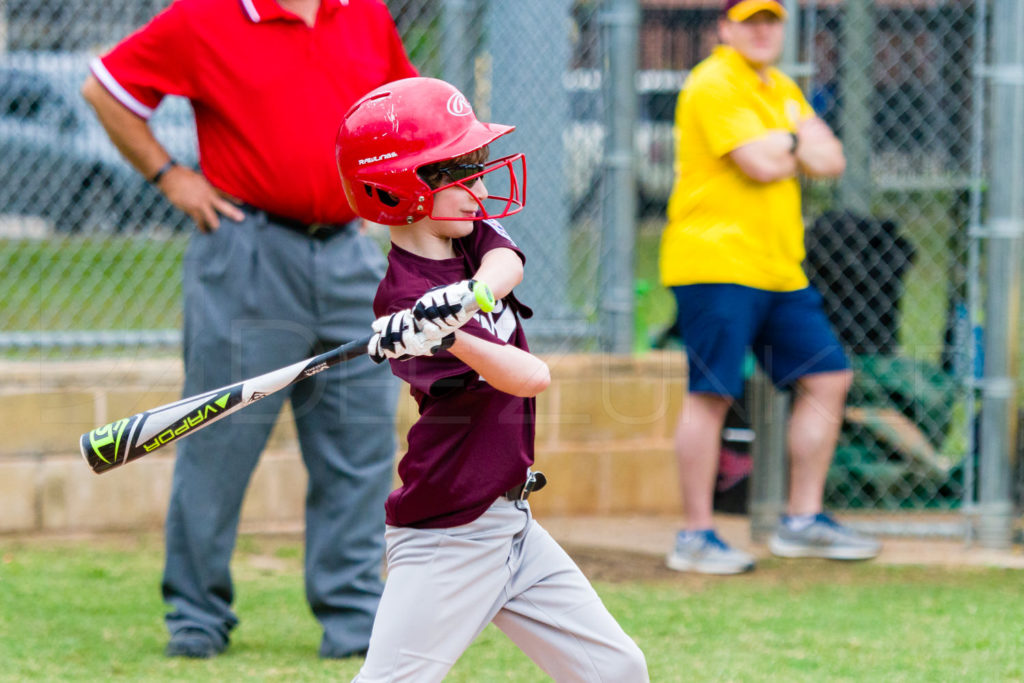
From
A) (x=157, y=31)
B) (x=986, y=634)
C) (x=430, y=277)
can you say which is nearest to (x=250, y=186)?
(x=157, y=31)

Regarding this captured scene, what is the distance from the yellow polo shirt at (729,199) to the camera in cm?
453

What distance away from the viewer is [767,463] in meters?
5.02

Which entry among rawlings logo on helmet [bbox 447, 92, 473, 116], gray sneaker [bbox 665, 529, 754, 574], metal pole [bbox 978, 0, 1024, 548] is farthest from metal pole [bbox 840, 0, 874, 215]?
rawlings logo on helmet [bbox 447, 92, 473, 116]

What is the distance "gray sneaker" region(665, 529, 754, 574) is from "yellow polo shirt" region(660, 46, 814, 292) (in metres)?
0.90

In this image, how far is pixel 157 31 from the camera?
141 inches

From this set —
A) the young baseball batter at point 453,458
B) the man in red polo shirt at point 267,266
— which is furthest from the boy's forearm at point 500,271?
the man in red polo shirt at point 267,266

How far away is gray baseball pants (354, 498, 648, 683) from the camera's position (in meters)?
2.46

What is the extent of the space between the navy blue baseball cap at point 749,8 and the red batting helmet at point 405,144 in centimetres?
229

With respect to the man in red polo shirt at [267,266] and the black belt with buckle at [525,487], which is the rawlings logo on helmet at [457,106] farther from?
the man in red polo shirt at [267,266]

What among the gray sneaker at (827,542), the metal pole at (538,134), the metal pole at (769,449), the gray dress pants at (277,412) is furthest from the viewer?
the metal pole at (538,134)

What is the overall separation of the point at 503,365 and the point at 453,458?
268mm

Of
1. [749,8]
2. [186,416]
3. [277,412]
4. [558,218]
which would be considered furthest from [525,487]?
[558,218]

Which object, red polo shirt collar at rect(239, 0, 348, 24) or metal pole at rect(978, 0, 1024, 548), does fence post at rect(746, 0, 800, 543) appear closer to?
metal pole at rect(978, 0, 1024, 548)

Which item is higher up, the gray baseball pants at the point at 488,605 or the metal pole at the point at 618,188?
the metal pole at the point at 618,188
